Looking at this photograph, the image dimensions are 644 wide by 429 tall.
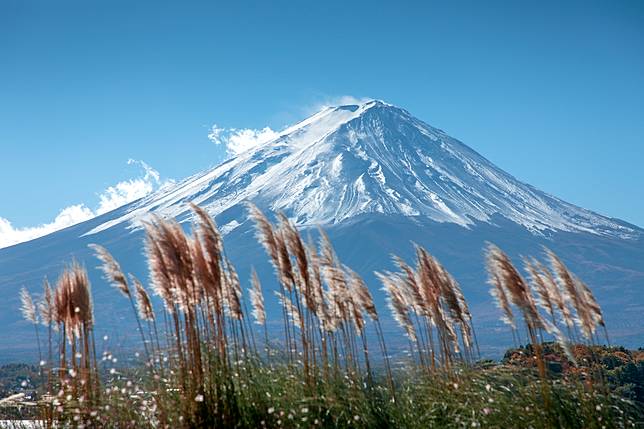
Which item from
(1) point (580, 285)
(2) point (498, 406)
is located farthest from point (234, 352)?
(1) point (580, 285)

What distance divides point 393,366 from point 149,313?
2.19 m

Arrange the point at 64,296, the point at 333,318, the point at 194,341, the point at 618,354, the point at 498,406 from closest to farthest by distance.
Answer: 1. the point at 498,406
2. the point at 194,341
3. the point at 64,296
4. the point at 333,318
5. the point at 618,354

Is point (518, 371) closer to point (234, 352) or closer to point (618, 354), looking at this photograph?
point (234, 352)

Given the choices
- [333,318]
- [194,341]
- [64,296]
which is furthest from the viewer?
A: [333,318]

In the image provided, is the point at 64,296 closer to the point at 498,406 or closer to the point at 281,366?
the point at 281,366

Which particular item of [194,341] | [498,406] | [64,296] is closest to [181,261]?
[194,341]

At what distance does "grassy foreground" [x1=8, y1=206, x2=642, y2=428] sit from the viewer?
256 inches

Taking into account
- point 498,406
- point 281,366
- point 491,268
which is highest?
point 491,268

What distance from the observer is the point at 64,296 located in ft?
24.5

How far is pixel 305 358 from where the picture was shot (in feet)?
24.3

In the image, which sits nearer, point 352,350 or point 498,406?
point 498,406

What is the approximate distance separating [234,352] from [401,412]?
151cm

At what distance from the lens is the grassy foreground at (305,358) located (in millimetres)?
6500

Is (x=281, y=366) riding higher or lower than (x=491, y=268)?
lower
